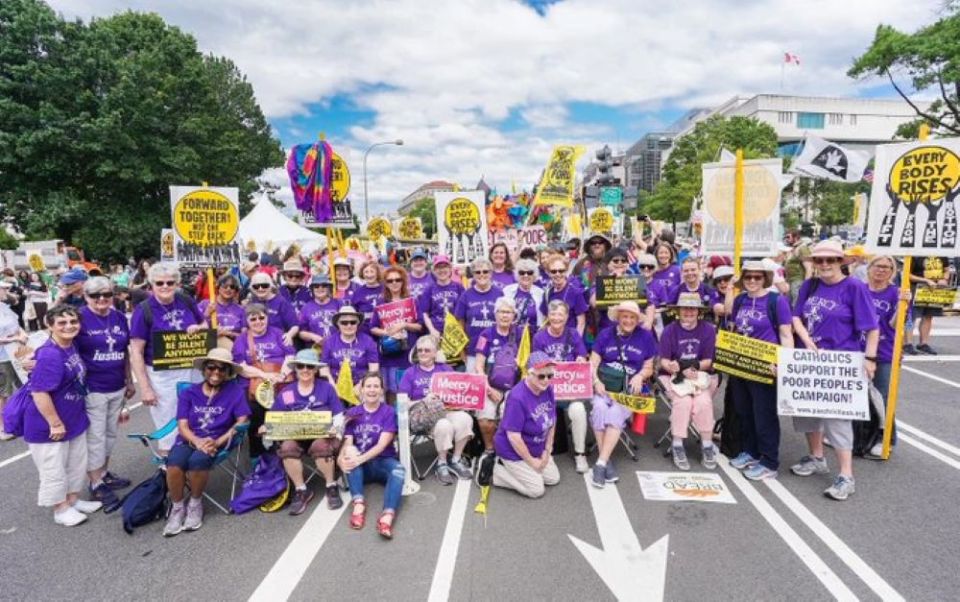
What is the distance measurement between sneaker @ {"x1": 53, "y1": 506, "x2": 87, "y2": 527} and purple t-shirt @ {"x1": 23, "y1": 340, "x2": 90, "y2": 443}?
645mm

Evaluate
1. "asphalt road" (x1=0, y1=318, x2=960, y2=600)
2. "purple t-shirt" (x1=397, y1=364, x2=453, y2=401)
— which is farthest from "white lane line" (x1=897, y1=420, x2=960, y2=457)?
"purple t-shirt" (x1=397, y1=364, x2=453, y2=401)

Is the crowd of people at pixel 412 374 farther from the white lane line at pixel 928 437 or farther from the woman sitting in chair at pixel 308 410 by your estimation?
the white lane line at pixel 928 437

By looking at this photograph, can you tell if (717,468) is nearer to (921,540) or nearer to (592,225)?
(921,540)

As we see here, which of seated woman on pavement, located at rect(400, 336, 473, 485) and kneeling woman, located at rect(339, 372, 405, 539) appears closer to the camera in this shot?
kneeling woman, located at rect(339, 372, 405, 539)

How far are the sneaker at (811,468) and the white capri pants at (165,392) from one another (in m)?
5.78

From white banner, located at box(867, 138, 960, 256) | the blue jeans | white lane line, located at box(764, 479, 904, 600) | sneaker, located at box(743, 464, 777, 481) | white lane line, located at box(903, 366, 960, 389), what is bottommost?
white lane line, located at box(764, 479, 904, 600)

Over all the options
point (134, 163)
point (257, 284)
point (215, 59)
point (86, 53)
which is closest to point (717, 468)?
point (257, 284)

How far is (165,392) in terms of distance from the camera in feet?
15.9

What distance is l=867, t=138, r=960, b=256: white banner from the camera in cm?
455

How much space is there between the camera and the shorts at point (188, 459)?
13.5 ft

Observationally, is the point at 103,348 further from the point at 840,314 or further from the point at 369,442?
the point at 840,314

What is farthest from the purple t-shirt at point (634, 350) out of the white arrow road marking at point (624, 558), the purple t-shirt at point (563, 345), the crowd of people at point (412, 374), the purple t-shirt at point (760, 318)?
the white arrow road marking at point (624, 558)

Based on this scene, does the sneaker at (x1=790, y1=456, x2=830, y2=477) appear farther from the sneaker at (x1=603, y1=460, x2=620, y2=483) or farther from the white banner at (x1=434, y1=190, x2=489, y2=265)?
the white banner at (x1=434, y1=190, x2=489, y2=265)

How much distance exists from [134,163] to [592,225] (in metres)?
20.3
